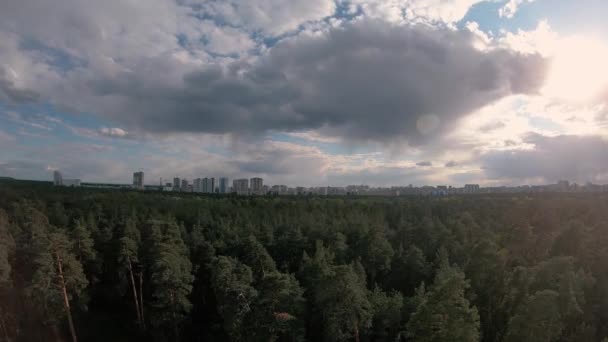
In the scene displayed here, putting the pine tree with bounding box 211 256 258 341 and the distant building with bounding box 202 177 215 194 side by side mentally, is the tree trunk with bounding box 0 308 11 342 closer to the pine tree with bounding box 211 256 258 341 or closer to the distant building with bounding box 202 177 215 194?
the pine tree with bounding box 211 256 258 341

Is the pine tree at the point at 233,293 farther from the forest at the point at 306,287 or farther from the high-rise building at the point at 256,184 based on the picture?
the high-rise building at the point at 256,184

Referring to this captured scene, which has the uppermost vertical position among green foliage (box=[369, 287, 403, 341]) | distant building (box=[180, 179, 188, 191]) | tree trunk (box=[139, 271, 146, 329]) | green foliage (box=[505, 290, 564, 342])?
distant building (box=[180, 179, 188, 191])

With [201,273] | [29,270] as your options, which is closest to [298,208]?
[201,273]

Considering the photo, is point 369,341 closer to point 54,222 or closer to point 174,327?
point 174,327

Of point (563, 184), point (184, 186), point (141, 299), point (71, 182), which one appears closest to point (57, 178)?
point (71, 182)

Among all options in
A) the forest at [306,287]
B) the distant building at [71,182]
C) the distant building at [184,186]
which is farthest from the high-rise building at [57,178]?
the forest at [306,287]

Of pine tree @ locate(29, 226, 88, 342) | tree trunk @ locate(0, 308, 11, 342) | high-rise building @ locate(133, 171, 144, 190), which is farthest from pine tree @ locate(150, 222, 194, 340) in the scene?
high-rise building @ locate(133, 171, 144, 190)

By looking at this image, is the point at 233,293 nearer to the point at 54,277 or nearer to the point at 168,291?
the point at 168,291

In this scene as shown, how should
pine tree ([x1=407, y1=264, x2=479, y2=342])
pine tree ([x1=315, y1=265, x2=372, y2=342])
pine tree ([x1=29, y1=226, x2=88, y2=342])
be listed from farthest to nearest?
pine tree ([x1=29, y1=226, x2=88, y2=342]), pine tree ([x1=315, y1=265, x2=372, y2=342]), pine tree ([x1=407, y1=264, x2=479, y2=342])
